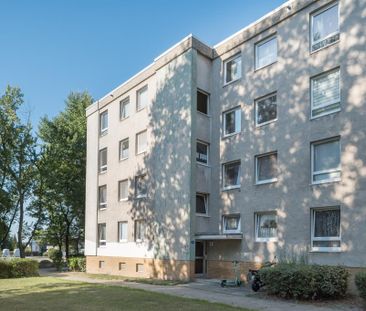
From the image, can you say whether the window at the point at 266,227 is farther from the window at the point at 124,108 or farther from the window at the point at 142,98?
the window at the point at 124,108

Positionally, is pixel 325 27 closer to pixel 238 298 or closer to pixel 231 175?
pixel 231 175

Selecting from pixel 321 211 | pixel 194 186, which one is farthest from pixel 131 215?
pixel 321 211

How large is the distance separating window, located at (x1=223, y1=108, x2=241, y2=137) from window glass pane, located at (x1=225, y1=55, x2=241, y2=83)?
5.67ft

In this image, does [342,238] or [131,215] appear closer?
[342,238]

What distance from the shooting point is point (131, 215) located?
26453mm

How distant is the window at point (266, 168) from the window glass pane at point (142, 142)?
8.21 m

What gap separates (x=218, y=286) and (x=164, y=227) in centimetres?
526

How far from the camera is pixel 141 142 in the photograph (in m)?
26.8

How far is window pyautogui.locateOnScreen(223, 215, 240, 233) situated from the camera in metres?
21.1

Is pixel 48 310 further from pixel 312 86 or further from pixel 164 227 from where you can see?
pixel 312 86

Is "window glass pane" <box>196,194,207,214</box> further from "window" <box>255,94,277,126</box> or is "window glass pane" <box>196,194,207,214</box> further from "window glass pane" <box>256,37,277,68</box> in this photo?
"window glass pane" <box>256,37,277,68</box>

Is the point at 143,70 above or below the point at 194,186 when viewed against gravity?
above

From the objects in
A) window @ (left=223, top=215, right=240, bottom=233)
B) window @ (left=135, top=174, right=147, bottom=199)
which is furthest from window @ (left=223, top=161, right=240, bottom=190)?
window @ (left=135, top=174, right=147, bottom=199)

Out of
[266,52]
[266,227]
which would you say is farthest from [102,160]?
[266,227]
